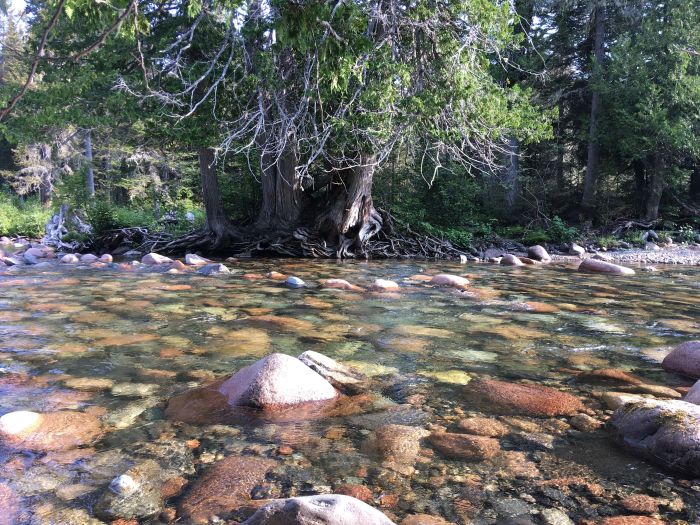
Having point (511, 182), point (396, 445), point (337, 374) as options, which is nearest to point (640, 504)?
point (396, 445)

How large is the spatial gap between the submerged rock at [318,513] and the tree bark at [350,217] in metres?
9.59

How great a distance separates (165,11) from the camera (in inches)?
412

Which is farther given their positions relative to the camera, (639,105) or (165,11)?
(639,105)

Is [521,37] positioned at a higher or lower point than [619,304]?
higher

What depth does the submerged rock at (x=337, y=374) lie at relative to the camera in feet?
9.80

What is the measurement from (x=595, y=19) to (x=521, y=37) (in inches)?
416

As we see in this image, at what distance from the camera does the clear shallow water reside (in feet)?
6.40

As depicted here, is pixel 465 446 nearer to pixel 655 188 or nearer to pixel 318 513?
pixel 318 513

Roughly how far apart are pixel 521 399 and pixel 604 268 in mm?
7358

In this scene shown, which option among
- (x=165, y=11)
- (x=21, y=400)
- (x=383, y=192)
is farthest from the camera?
(x=383, y=192)

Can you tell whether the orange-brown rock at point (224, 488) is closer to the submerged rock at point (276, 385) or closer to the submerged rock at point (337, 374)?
the submerged rock at point (276, 385)

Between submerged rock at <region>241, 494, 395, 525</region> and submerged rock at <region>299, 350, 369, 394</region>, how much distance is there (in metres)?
1.31

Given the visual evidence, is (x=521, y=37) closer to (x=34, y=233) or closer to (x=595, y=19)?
(x=595, y=19)

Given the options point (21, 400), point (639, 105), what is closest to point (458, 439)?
point (21, 400)
